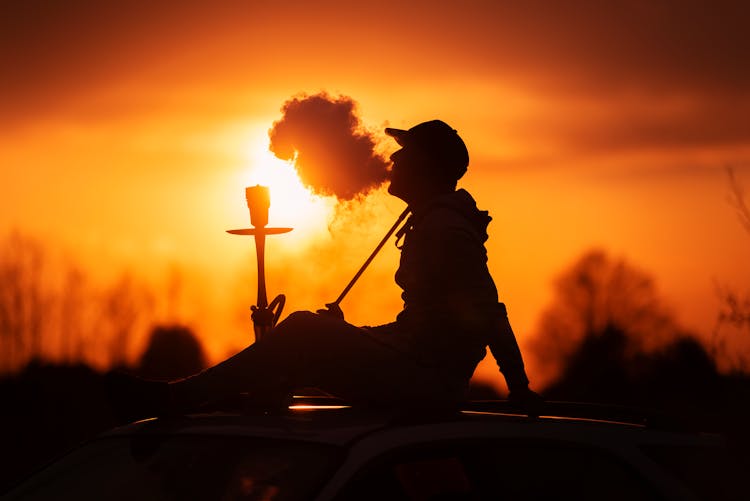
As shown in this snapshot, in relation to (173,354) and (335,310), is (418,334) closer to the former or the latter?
(335,310)

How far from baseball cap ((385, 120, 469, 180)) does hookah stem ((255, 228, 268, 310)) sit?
1.04 metres

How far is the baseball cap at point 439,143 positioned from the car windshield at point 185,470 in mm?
2581

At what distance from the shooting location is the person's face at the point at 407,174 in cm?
707

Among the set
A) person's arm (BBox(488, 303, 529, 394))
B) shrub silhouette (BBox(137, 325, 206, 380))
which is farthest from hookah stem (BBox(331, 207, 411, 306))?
shrub silhouette (BBox(137, 325, 206, 380))

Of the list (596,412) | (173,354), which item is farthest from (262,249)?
(173,354)

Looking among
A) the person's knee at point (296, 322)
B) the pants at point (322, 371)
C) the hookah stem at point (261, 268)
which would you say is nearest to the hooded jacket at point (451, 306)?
the pants at point (322, 371)

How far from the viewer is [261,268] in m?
7.46

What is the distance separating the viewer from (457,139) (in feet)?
23.8

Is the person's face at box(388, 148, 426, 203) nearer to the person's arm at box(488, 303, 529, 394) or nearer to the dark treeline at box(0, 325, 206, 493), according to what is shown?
the person's arm at box(488, 303, 529, 394)

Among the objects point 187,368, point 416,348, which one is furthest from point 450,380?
point 187,368

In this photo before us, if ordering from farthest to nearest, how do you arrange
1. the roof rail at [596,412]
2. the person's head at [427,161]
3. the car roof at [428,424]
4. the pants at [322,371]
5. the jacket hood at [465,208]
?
1. the person's head at [427,161]
2. the jacket hood at [465,208]
3. the pants at [322,371]
4. the roof rail at [596,412]
5. the car roof at [428,424]

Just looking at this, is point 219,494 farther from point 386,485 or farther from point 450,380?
point 450,380

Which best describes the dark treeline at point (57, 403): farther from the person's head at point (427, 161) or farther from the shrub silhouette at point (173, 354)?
the person's head at point (427, 161)

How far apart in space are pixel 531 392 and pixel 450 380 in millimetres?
565
